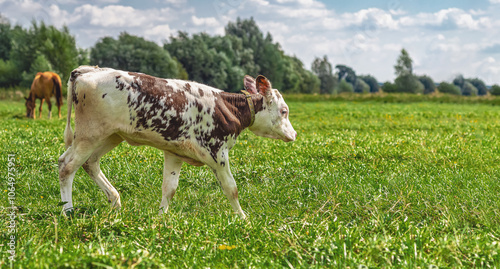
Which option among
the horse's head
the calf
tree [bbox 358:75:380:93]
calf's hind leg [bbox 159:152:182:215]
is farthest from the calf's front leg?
tree [bbox 358:75:380:93]

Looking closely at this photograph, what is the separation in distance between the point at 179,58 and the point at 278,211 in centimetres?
7677

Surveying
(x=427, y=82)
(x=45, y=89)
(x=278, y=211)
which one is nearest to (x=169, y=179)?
(x=278, y=211)

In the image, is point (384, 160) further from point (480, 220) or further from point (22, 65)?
point (22, 65)

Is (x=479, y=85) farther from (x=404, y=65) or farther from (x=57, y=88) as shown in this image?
(x=57, y=88)

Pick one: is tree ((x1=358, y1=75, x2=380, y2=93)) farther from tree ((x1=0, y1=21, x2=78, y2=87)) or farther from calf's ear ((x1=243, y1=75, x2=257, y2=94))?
calf's ear ((x1=243, y1=75, x2=257, y2=94))

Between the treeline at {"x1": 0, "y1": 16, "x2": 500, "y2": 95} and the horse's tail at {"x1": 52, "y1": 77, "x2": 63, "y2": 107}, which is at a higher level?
the treeline at {"x1": 0, "y1": 16, "x2": 500, "y2": 95}

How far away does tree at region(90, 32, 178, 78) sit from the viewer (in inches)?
2726

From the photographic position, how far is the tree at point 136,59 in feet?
227

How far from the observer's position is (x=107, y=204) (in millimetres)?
5699

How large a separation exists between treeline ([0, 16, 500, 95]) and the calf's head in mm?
47059

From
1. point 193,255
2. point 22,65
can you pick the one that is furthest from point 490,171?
point 22,65

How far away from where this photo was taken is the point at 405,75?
70938 millimetres

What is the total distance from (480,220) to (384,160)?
12.9 feet

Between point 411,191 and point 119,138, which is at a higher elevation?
point 119,138
